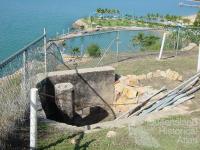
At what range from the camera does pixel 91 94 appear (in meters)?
13.6

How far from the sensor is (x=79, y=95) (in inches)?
523

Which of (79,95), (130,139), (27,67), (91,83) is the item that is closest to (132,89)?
(91,83)

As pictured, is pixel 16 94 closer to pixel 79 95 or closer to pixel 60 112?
pixel 60 112

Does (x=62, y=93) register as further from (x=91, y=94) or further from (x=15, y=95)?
(x=15, y=95)

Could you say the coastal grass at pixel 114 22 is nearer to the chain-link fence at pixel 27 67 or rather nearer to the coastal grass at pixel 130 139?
the chain-link fence at pixel 27 67

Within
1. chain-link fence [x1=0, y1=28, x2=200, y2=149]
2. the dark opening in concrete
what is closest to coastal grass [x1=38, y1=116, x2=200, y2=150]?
chain-link fence [x1=0, y1=28, x2=200, y2=149]

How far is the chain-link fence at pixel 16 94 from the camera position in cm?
771

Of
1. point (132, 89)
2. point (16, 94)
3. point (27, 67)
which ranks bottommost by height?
point (132, 89)

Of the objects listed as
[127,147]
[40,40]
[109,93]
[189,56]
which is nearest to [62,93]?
[40,40]

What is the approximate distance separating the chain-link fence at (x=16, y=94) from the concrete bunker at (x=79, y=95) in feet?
4.14

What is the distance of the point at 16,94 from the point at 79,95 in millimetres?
4827

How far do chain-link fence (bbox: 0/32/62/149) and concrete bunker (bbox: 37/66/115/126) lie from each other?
4.14ft

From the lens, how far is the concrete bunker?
11680 millimetres

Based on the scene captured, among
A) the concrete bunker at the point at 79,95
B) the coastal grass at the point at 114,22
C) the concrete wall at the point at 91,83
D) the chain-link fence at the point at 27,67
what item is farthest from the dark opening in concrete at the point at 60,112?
the coastal grass at the point at 114,22
